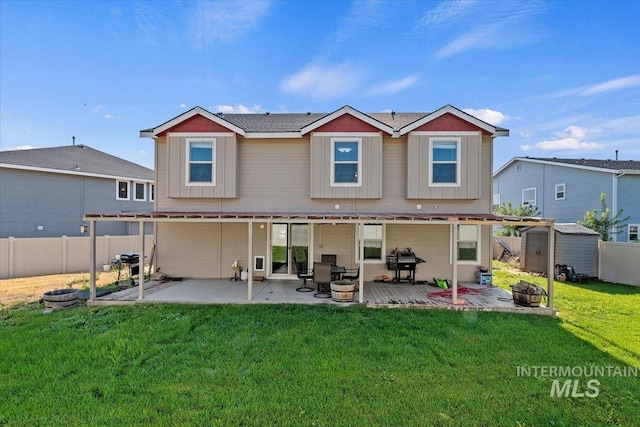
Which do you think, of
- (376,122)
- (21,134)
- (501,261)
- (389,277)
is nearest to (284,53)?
(376,122)

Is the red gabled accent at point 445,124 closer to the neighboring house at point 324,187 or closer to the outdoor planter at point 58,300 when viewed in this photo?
the neighboring house at point 324,187

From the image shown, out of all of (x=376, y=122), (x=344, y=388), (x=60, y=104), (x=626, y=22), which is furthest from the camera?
(x=60, y=104)

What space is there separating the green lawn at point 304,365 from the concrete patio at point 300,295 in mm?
444

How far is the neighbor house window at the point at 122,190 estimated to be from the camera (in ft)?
58.5

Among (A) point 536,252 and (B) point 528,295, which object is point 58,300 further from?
(A) point 536,252

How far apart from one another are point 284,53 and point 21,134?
23.9 meters

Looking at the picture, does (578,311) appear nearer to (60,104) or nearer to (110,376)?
(110,376)

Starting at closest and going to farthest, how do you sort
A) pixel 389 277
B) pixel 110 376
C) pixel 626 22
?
pixel 110 376 → pixel 389 277 → pixel 626 22

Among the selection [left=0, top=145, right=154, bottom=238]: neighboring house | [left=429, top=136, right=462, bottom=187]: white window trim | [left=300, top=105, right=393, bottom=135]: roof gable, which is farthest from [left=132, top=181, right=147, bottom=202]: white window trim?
[left=429, top=136, right=462, bottom=187]: white window trim

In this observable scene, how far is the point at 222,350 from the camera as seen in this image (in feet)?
16.4

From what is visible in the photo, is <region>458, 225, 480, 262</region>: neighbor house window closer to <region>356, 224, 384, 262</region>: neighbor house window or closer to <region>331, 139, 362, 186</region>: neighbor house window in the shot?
<region>356, 224, 384, 262</region>: neighbor house window

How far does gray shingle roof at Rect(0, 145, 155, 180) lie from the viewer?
586 inches

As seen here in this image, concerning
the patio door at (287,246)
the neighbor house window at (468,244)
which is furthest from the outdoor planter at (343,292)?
the neighbor house window at (468,244)

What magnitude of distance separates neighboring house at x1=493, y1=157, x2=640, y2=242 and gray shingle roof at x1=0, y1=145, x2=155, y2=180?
25632 millimetres
